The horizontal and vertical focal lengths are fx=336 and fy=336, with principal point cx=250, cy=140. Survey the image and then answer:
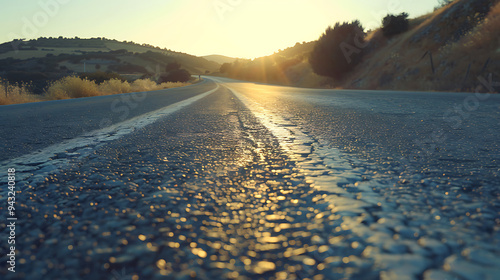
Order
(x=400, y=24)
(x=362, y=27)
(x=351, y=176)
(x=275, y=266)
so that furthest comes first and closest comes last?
(x=362, y=27), (x=400, y=24), (x=351, y=176), (x=275, y=266)

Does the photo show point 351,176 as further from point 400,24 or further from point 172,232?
point 400,24

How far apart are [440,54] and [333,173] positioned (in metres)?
23.5

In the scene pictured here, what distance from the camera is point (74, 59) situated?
6800 centimetres

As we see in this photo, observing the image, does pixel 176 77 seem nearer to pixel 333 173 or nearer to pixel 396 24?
pixel 396 24

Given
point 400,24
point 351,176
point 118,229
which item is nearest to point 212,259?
point 118,229

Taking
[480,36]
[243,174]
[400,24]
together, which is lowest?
Answer: [243,174]

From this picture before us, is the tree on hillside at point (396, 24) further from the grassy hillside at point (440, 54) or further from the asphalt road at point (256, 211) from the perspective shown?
the asphalt road at point (256, 211)

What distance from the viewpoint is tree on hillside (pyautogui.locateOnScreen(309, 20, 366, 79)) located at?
3244 cm

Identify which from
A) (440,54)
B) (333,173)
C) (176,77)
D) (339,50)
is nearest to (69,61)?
(176,77)

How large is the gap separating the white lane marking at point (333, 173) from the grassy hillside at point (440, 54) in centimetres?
1572

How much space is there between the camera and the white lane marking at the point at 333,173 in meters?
1.38

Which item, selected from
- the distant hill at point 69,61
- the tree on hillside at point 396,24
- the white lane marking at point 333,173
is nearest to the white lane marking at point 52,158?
the white lane marking at point 333,173

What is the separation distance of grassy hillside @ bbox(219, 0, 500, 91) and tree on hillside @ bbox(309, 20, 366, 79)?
A: 0.78m

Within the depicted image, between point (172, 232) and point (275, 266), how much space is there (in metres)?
0.38
